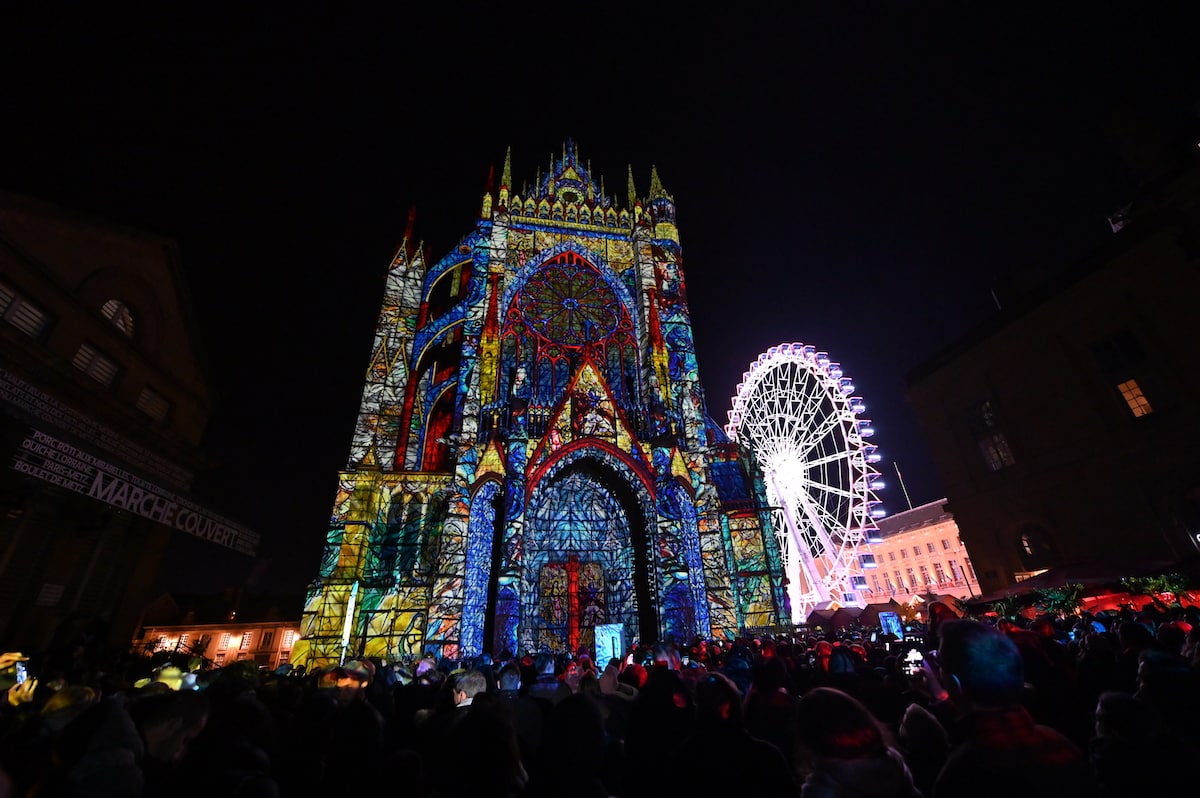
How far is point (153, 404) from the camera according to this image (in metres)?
19.6

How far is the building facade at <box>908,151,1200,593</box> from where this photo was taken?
20.5 m

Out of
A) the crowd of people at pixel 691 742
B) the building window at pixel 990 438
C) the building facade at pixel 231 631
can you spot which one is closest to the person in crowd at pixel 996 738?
the crowd of people at pixel 691 742

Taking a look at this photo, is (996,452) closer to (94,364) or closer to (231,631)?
(94,364)

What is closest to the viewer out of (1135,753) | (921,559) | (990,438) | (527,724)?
(1135,753)

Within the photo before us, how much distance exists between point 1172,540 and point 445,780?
29918 mm

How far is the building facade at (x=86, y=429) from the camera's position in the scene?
12508mm

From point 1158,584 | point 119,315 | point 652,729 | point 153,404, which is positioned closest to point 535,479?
point 153,404

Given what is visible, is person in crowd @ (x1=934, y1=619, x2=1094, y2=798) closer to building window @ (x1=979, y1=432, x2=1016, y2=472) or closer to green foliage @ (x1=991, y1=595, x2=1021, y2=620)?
green foliage @ (x1=991, y1=595, x2=1021, y2=620)

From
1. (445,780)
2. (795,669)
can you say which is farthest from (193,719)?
(795,669)

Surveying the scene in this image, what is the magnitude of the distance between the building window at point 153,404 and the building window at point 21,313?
14.1 feet

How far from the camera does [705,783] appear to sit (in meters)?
A: 2.66

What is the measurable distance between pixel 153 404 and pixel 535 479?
51.3 feet

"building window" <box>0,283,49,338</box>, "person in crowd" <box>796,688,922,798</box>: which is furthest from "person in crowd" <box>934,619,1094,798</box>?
"building window" <box>0,283,49,338</box>

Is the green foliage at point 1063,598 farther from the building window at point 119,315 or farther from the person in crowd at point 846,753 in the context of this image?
the building window at point 119,315
